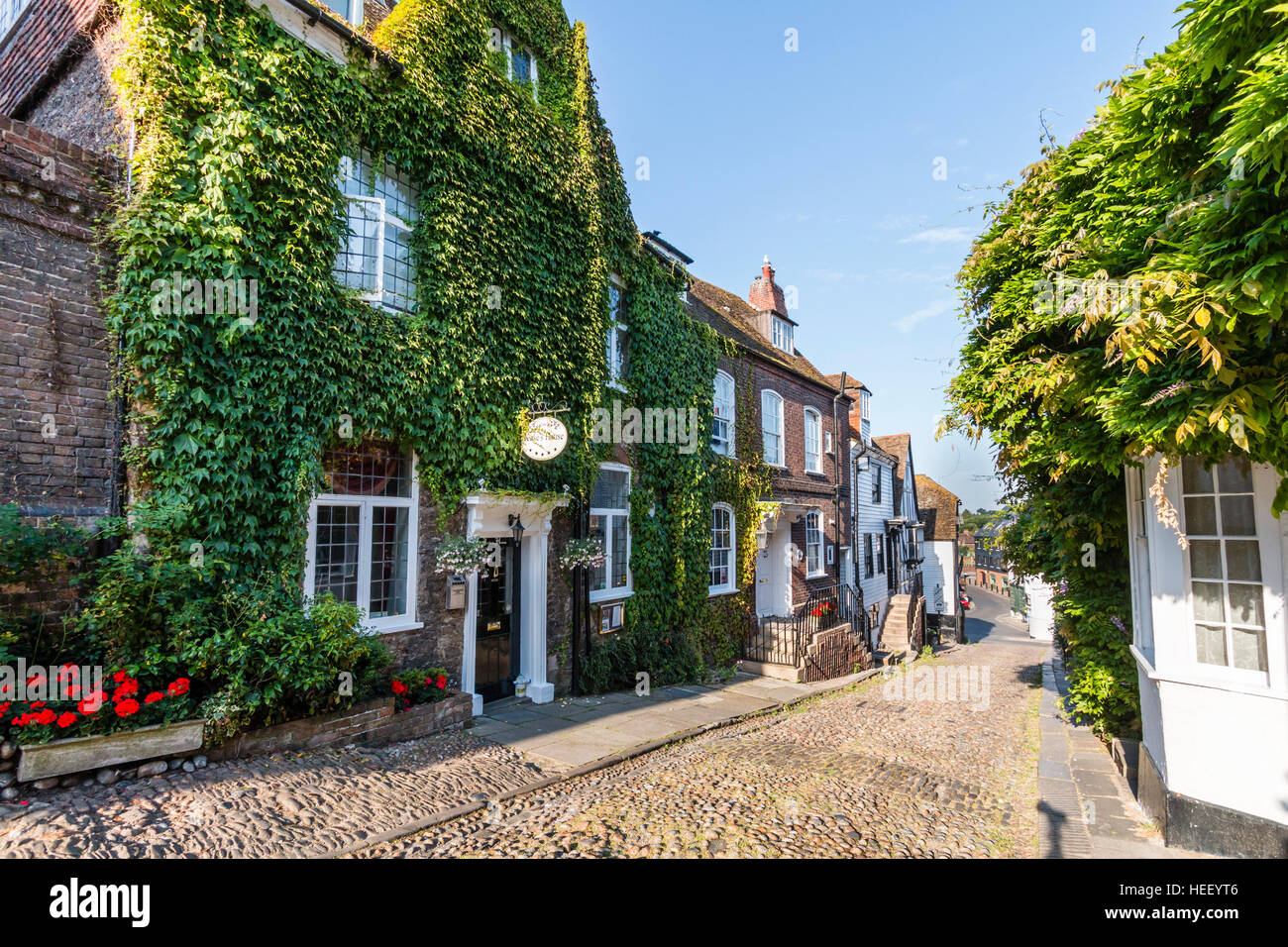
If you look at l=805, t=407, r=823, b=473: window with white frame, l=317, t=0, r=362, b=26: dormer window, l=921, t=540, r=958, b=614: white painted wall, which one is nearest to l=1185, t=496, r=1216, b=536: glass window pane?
l=317, t=0, r=362, b=26: dormer window

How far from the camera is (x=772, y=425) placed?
58.9ft

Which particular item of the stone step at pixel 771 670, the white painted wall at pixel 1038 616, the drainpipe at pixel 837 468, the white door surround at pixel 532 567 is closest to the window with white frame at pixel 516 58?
the white door surround at pixel 532 567

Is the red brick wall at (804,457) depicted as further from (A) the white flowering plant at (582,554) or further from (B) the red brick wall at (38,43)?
(B) the red brick wall at (38,43)

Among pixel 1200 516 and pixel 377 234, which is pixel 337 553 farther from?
pixel 1200 516

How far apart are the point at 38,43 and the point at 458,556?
863 centimetres

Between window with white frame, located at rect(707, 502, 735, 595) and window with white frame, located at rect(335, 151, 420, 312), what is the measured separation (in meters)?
8.52

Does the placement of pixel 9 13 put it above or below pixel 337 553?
above

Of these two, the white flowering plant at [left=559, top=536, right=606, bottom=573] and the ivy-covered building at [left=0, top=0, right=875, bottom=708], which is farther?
the white flowering plant at [left=559, top=536, right=606, bottom=573]

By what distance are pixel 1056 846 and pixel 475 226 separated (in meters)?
9.75

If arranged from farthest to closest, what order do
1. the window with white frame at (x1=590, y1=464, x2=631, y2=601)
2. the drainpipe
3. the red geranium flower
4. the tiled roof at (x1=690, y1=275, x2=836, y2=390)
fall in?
the drainpipe, the tiled roof at (x1=690, y1=275, x2=836, y2=390), the window with white frame at (x1=590, y1=464, x2=631, y2=601), the red geranium flower

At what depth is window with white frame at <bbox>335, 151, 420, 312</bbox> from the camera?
322 inches

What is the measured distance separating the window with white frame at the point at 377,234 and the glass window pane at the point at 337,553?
2736 mm

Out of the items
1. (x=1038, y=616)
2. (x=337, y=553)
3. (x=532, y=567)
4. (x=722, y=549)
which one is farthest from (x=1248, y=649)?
(x=1038, y=616)

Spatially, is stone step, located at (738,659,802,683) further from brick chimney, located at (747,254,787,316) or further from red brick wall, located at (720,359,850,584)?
brick chimney, located at (747,254,787,316)
